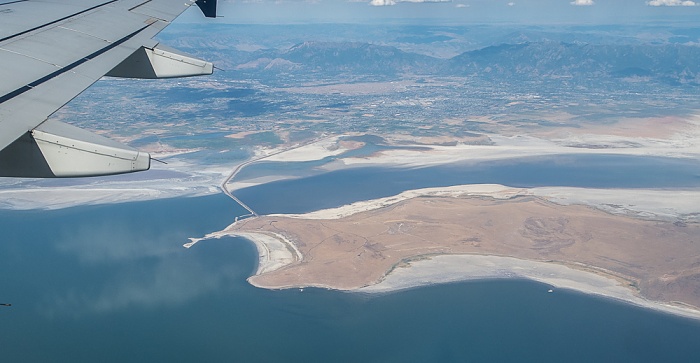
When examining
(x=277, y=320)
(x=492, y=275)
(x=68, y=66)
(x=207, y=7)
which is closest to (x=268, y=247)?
(x=277, y=320)

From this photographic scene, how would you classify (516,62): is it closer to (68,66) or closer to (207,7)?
(207,7)

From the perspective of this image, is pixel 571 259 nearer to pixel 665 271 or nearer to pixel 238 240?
pixel 665 271

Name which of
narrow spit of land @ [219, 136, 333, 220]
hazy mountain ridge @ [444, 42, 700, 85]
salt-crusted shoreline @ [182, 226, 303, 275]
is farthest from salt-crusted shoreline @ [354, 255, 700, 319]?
hazy mountain ridge @ [444, 42, 700, 85]

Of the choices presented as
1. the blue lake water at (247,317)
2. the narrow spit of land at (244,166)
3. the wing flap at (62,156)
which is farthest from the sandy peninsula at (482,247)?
the wing flap at (62,156)

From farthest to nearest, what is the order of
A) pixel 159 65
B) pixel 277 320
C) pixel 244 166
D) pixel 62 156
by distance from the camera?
pixel 244 166
pixel 277 320
pixel 159 65
pixel 62 156

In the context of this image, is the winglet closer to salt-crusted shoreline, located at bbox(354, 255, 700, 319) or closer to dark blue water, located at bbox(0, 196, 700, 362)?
dark blue water, located at bbox(0, 196, 700, 362)
